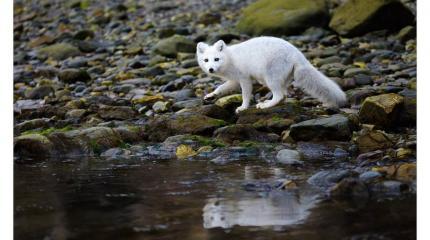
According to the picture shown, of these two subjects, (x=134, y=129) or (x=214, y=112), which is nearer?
(x=134, y=129)

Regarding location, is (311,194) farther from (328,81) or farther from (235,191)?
(328,81)

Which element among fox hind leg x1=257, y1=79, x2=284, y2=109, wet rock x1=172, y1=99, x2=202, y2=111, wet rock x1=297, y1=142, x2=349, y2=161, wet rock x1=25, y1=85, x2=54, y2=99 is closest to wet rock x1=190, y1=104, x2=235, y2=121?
fox hind leg x1=257, y1=79, x2=284, y2=109

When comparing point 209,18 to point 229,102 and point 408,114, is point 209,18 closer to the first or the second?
point 229,102

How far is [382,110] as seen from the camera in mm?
7445

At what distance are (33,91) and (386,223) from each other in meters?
8.65

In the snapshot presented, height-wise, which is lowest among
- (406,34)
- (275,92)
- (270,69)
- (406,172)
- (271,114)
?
(406,172)

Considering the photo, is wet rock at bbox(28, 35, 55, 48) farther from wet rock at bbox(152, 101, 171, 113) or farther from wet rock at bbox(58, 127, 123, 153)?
wet rock at bbox(58, 127, 123, 153)

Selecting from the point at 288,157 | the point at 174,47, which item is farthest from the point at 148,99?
the point at 174,47

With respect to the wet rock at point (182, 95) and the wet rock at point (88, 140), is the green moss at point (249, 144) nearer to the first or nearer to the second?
the wet rock at point (88, 140)

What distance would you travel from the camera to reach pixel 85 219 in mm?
4613

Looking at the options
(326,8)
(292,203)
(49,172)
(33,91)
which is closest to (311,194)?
(292,203)

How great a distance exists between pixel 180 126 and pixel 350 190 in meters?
3.37

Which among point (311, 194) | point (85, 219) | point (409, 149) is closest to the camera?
point (85, 219)
